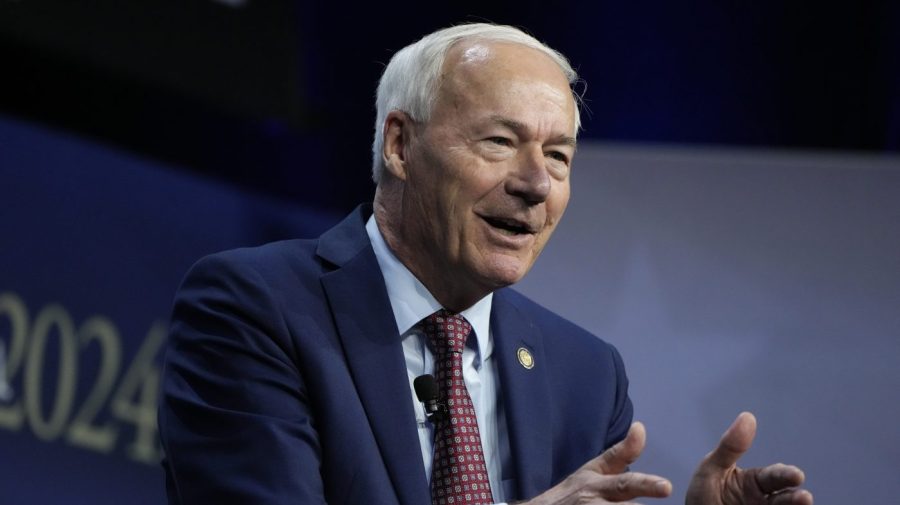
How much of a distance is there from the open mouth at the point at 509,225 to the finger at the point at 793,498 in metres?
0.61

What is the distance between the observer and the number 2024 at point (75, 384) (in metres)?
3.41

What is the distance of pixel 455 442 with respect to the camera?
202 centimetres

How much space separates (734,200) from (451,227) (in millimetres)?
2141

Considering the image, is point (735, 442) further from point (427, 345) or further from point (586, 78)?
point (586, 78)

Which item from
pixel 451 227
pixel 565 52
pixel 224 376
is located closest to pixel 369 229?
pixel 451 227

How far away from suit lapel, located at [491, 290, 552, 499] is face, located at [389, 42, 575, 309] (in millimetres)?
102

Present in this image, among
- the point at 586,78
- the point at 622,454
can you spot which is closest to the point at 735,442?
the point at 622,454

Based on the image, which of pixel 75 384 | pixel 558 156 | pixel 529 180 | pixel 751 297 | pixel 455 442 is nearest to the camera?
pixel 455 442

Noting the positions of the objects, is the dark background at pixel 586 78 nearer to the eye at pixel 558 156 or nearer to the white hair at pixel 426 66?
the white hair at pixel 426 66

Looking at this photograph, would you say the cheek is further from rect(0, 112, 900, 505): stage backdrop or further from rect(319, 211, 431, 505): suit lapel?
rect(0, 112, 900, 505): stage backdrop

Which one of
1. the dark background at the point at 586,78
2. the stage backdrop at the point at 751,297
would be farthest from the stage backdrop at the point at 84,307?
the stage backdrop at the point at 751,297

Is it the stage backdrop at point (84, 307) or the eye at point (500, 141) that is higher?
the eye at point (500, 141)

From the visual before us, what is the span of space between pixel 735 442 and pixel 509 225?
0.54 meters

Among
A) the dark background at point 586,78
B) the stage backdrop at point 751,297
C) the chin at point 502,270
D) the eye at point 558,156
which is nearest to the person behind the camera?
the chin at point 502,270
